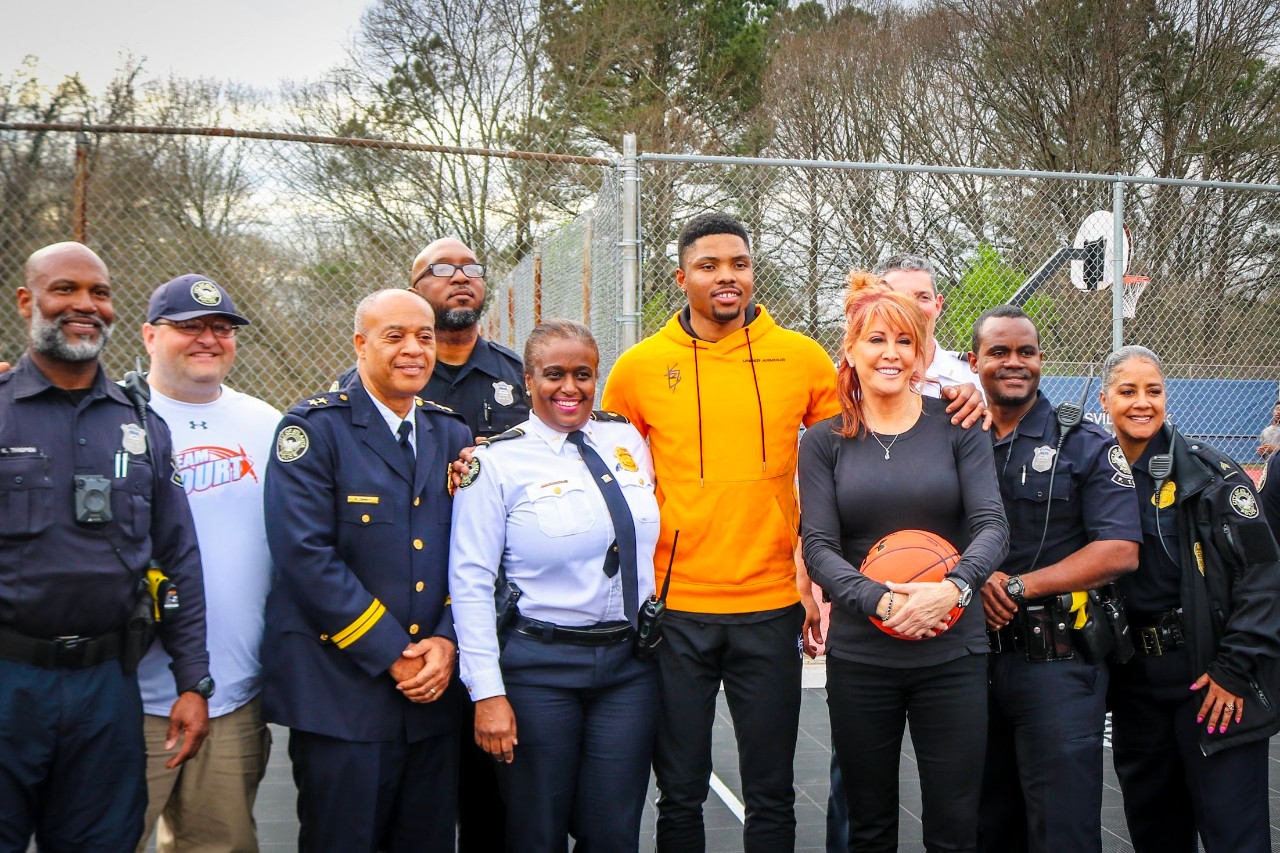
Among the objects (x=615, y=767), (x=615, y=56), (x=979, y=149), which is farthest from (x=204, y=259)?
(x=979, y=149)

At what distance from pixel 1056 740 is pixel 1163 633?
1.91ft

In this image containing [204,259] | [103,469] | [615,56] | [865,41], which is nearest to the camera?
[103,469]

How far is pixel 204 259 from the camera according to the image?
257 inches

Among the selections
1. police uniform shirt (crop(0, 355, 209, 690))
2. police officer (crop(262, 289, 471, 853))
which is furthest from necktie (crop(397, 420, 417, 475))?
police uniform shirt (crop(0, 355, 209, 690))

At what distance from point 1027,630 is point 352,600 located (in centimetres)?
217

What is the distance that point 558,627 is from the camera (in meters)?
3.19

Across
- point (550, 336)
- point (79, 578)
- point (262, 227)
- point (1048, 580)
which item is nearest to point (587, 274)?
point (262, 227)

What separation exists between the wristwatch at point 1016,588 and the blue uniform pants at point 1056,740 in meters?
0.23

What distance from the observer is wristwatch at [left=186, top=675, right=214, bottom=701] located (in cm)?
303

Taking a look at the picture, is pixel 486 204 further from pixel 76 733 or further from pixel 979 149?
pixel 979 149

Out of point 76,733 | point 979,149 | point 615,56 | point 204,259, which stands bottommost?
point 76,733

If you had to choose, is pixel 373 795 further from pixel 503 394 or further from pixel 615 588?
pixel 503 394

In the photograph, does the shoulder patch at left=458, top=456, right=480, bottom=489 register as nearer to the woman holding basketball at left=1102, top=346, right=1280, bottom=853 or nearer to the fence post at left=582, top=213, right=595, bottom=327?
the woman holding basketball at left=1102, top=346, right=1280, bottom=853

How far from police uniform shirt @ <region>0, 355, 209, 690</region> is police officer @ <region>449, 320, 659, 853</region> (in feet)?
2.65
